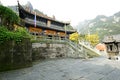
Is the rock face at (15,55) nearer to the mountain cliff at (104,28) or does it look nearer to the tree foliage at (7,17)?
the tree foliage at (7,17)

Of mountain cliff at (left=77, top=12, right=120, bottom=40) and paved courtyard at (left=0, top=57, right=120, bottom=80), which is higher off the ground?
mountain cliff at (left=77, top=12, right=120, bottom=40)

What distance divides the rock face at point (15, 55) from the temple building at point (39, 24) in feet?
39.6

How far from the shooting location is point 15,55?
12.1m

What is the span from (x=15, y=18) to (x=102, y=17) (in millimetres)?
154036

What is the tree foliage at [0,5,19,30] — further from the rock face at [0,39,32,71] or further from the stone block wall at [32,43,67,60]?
the stone block wall at [32,43,67,60]

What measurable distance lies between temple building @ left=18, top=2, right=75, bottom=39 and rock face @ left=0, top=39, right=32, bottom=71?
39.6 ft

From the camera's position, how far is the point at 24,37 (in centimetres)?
1313

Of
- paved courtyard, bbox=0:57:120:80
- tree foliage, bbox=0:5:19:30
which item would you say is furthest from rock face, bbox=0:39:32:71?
tree foliage, bbox=0:5:19:30

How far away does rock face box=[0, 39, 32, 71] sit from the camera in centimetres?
1127

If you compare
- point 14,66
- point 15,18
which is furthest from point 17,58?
point 15,18

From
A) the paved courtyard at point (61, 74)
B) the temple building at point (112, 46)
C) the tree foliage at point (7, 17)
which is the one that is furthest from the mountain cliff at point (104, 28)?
the paved courtyard at point (61, 74)

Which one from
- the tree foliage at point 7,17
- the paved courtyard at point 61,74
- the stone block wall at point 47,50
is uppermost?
the tree foliage at point 7,17

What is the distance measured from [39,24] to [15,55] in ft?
58.5

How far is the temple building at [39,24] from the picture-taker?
85.5 feet
